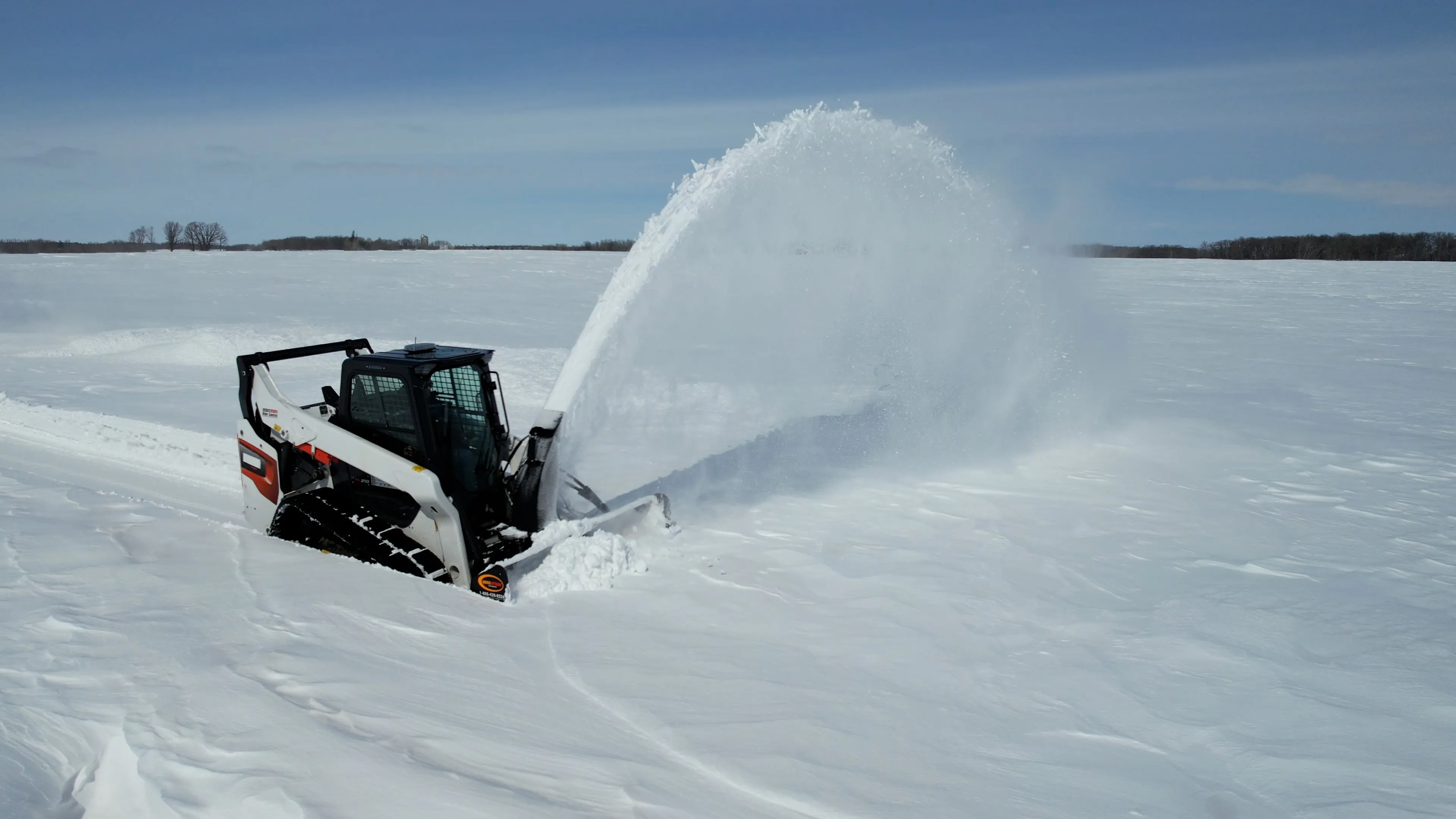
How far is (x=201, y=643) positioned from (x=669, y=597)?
2617 mm

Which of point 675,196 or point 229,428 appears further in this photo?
point 229,428

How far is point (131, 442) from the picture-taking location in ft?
32.1

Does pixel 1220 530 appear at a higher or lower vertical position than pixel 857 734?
higher

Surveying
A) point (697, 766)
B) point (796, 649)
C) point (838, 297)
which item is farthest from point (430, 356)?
point (838, 297)

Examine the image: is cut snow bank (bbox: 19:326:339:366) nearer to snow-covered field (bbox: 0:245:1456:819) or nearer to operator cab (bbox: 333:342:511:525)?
snow-covered field (bbox: 0:245:1456:819)

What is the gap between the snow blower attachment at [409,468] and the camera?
5.84 metres

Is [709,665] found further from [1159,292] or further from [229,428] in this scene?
[1159,292]

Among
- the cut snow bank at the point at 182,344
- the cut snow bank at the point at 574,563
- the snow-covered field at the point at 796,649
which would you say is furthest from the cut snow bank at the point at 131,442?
the cut snow bank at the point at 182,344

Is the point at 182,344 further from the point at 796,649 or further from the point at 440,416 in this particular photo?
the point at 796,649

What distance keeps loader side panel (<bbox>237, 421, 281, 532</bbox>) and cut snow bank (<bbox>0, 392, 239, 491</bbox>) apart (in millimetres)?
1941

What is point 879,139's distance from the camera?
27.7 ft

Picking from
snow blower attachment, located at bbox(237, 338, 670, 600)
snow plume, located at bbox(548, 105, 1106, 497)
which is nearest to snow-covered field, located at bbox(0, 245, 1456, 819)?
snow blower attachment, located at bbox(237, 338, 670, 600)

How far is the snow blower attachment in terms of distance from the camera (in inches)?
230

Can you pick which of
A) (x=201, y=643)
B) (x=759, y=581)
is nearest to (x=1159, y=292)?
(x=759, y=581)
